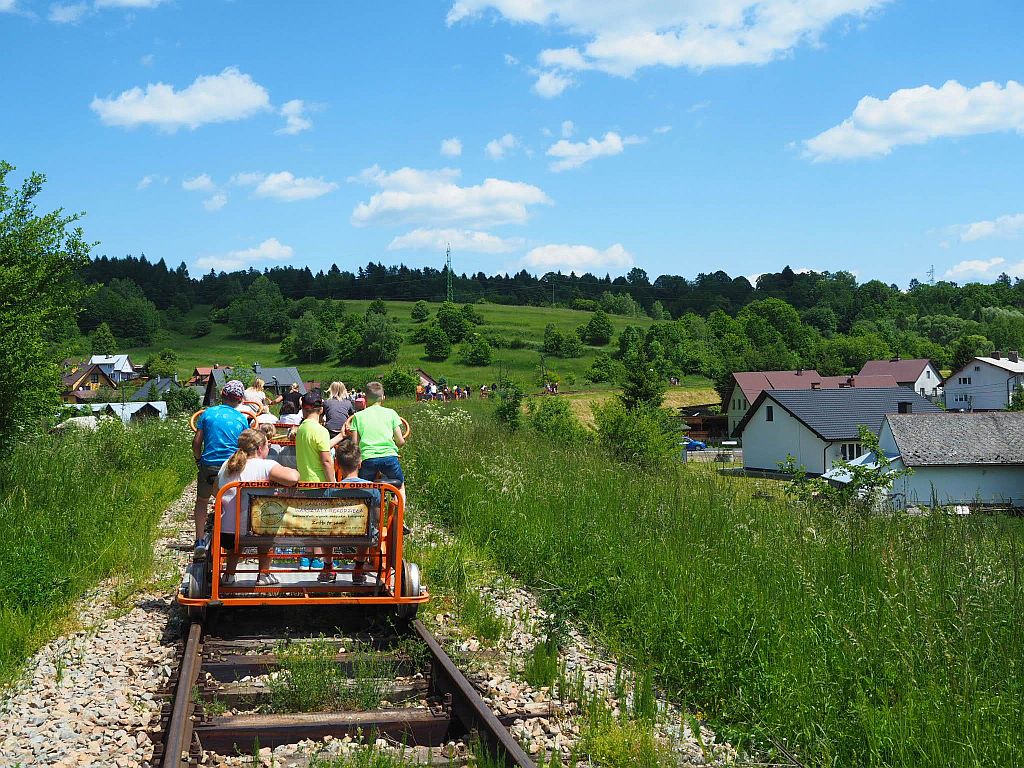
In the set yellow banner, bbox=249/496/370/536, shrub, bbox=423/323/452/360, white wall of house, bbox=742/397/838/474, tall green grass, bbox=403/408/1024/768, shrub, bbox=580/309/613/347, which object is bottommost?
white wall of house, bbox=742/397/838/474

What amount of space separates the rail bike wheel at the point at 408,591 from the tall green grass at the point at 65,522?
2.69 metres

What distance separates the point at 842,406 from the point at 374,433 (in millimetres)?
67369

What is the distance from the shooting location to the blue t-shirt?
9188 mm

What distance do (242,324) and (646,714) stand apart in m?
165

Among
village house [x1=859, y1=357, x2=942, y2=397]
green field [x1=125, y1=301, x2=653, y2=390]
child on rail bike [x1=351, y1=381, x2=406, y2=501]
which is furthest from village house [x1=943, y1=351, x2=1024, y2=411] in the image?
child on rail bike [x1=351, y1=381, x2=406, y2=501]

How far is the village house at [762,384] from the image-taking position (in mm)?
99125

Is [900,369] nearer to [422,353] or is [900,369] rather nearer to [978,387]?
[978,387]

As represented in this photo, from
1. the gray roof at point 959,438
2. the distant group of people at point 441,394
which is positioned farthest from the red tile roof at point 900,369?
the gray roof at point 959,438

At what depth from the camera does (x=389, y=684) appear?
5816 mm

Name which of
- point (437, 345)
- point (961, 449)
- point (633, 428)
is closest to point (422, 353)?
point (437, 345)

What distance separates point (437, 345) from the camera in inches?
5428

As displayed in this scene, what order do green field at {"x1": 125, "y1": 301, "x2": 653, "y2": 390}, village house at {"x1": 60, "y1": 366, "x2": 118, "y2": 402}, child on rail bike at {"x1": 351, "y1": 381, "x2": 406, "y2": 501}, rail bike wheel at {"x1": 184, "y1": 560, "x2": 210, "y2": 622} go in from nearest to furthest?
1. rail bike wheel at {"x1": 184, "y1": 560, "x2": 210, "y2": 622}
2. child on rail bike at {"x1": 351, "y1": 381, "x2": 406, "y2": 501}
3. village house at {"x1": 60, "y1": 366, "x2": 118, "y2": 402}
4. green field at {"x1": 125, "y1": 301, "x2": 653, "y2": 390}

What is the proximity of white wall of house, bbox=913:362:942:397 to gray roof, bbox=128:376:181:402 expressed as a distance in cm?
9296

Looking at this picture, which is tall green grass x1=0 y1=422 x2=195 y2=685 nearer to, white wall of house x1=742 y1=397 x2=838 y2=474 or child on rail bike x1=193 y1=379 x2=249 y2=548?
child on rail bike x1=193 y1=379 x2=249 y2=548
